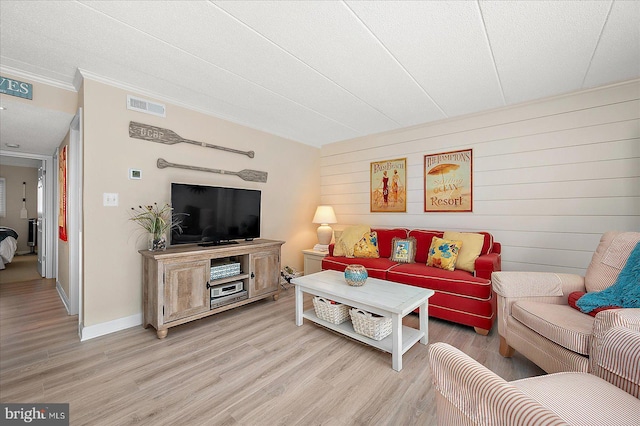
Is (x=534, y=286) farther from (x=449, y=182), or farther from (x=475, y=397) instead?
(x=449, y=182)

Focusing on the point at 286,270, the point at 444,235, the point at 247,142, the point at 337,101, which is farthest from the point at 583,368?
the point at 247,142

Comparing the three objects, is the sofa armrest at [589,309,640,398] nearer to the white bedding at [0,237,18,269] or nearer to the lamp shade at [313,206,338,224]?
the lamp shade at [313,206,338,224]

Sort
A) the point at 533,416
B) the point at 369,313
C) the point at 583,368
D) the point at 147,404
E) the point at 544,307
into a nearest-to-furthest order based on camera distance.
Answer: the point at 533,416 < the point at 583,368 < the point at 147,404 < the point at 544,307 < the point at 369,313

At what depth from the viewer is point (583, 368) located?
1389 mm

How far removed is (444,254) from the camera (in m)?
2.86

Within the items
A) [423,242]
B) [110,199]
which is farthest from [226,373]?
[423,242]

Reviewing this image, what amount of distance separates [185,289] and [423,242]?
2.79 m

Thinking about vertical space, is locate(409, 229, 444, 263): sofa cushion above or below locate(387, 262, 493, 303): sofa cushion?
above

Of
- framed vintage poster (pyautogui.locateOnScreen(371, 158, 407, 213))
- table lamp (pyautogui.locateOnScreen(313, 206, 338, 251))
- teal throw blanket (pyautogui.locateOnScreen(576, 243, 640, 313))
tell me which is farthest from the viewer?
table lamp (pyautogui.locateOnScreen(313, 206, 338, 251))

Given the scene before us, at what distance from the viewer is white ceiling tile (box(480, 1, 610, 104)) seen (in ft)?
5.12

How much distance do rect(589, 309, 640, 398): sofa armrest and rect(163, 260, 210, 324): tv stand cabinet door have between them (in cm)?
284

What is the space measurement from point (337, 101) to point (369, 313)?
88.1 inches

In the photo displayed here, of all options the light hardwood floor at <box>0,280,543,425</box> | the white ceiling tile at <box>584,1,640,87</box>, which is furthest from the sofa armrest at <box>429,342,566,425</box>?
the white ceiling tile at <box>584,1,640,87</box>

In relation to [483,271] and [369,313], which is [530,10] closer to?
[483,271]
